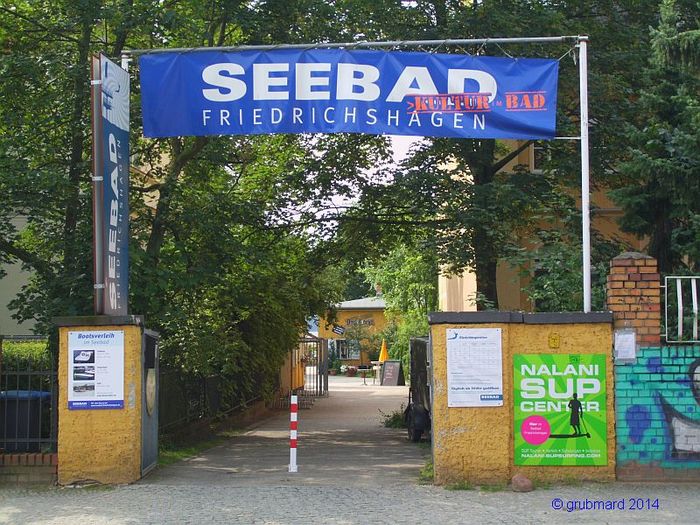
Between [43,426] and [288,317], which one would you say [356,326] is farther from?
[43,426]

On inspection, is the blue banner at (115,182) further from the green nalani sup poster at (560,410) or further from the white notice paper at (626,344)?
the white notice paper at (626,344)

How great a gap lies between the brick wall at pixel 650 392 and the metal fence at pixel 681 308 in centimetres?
14

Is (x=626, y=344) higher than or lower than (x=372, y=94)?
lower

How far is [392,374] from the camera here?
132 ft

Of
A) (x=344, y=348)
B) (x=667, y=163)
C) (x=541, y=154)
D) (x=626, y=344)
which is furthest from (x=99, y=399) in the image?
(x=344, y=348)

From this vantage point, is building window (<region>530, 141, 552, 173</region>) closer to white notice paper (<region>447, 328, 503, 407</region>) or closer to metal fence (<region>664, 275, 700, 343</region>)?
metal fence (<region>664, 275, 700, 343</region>)

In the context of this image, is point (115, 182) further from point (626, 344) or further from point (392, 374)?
point (392, 374)

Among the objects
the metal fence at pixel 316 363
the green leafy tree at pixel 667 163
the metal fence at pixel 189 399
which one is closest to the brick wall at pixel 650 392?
the green leafy tree at pixel 667 163

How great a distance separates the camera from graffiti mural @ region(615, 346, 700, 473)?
10484 mm

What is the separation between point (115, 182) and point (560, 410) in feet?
19.9

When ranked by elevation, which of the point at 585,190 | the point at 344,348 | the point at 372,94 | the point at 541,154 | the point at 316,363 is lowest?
the point at 344,348

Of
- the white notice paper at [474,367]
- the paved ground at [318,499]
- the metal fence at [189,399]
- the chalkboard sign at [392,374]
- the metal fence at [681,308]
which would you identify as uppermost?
the metal fence at [681,308]

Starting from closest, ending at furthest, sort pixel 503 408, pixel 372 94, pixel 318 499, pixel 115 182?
pixel 318 499 < pixel 503 408 < pixel 115 182 < pixel 372 94

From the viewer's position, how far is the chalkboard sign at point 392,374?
3975 cm
